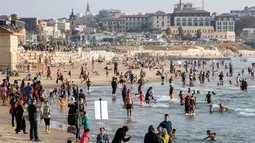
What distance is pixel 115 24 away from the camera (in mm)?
196375

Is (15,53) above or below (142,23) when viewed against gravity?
below

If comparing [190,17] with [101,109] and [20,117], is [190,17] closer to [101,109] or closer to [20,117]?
[20,117]

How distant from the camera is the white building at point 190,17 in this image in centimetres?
18100

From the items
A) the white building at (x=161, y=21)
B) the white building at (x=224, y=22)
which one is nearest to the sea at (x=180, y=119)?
the white building at (x=161, y=21)

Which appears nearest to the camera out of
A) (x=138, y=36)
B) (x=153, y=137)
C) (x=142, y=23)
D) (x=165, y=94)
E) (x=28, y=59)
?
(x=153, y=137)

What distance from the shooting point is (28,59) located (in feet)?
169

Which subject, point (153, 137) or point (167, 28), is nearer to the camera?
point (153, 137)

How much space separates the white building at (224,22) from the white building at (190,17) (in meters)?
4.64

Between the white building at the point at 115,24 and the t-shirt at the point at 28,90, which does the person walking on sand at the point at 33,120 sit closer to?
the t-shirt at the point at 28,90

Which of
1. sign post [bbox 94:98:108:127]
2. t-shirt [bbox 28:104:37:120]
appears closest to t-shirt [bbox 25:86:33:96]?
t-shirt [bbox 28:104:37:120]

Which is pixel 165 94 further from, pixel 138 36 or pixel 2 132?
pixel 138 36

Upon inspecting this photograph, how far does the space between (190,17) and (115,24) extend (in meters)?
28.2

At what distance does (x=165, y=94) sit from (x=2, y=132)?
63.7 feet

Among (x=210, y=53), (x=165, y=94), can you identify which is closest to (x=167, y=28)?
(x=210, y=53)
